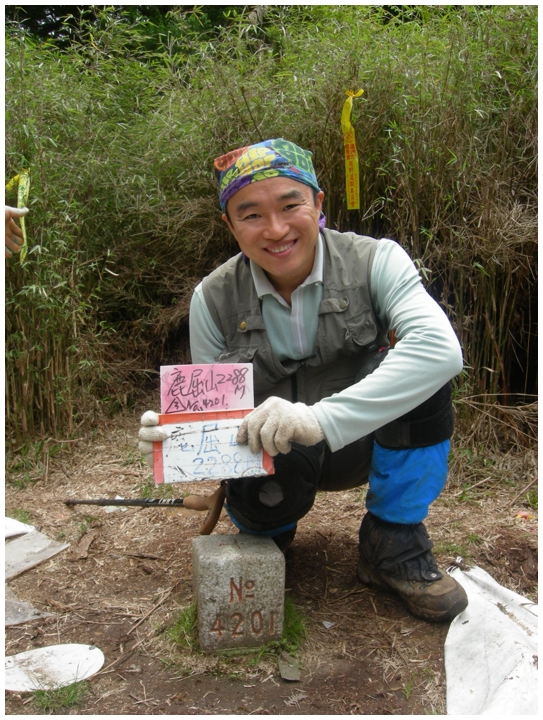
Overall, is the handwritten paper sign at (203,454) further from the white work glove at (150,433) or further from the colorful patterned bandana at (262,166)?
the colorful patterned bandana at (262,166)

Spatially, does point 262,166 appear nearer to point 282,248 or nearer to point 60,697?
point 282,248

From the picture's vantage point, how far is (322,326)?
6.26 feet

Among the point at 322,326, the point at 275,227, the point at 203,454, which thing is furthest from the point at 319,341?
the point at 203,454

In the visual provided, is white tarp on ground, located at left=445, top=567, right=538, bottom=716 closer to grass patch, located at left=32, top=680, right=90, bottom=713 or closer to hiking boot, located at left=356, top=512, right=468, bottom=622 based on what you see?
hiking boot, located at left=356, top=512, right=468, bottom=622

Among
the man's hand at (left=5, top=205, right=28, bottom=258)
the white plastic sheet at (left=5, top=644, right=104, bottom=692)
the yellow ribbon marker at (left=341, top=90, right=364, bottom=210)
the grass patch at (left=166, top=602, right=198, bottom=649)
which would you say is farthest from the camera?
the yellow ribbon marker at (left=341, top=90, right=364, bottom=210)

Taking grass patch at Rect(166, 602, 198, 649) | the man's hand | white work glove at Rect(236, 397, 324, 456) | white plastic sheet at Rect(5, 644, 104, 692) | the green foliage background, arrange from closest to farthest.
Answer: white work glove at Rect(236, 397, 324, 456) → white plastic sheet at Rect(5, 644, 104, 692) → grass patch at Rect(166, 602, 198, 649) → the man's hand → the green foliage background

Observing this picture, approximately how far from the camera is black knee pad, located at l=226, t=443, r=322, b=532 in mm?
1841

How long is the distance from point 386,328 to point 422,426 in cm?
34

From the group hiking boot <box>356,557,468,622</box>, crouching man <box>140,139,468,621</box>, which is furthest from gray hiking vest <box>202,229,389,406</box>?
hiking boot <box>356,557,468,622</box>

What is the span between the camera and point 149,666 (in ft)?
5.64

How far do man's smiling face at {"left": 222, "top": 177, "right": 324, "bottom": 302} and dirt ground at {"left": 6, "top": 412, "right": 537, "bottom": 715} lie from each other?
1.09 m

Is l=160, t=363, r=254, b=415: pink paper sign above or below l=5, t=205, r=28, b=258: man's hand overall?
below

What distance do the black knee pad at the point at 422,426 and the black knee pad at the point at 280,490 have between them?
0.77 ft

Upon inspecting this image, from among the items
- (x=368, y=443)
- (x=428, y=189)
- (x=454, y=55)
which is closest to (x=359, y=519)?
(x=368, y=443)
